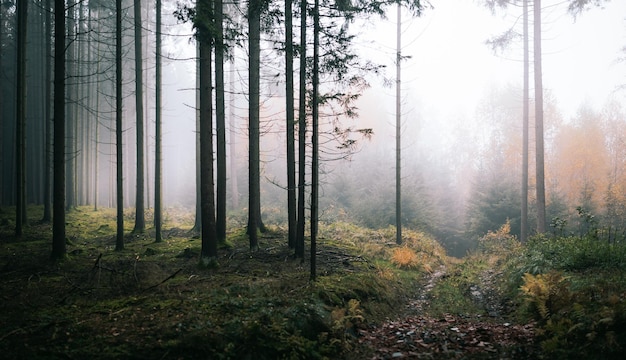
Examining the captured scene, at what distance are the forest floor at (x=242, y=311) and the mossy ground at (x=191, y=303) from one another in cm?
2

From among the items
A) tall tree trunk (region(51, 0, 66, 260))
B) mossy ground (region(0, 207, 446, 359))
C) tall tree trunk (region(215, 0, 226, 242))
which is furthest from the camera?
tall tree trunk (region(215, 0, 226, 242))

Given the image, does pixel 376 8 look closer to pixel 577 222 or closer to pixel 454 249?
pixel 577 222

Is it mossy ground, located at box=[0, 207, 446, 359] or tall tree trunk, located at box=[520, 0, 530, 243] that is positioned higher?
tall tree trunk, located at box=[520, 0, 530, 243]

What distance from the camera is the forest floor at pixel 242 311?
4.84 meters

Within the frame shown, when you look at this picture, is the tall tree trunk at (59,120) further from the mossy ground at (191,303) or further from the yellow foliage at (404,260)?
the yellow foliage at (404,260)

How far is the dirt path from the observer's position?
5389 millimetres

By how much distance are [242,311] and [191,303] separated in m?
1.02

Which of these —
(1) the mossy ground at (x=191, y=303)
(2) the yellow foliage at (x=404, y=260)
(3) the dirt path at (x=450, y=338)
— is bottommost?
(2) the yellow foliage at (x=404, y=260)

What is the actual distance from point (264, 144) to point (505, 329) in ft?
114

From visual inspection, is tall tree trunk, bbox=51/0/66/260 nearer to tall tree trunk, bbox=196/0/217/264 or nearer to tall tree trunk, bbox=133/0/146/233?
tall tree trunk, bbox=196/0/217/264

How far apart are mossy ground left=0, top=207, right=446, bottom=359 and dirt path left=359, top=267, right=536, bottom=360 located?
1.77ft

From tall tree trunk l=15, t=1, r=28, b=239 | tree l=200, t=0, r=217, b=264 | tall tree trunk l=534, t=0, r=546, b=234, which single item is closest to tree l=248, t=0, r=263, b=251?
tree l=200, t=0, r=217, b=264

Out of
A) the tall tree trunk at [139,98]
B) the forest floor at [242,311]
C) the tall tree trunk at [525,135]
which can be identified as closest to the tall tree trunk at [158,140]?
the tall tree trunk at [139,98]

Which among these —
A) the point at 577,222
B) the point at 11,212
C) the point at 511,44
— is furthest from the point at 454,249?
the point at 11,212
